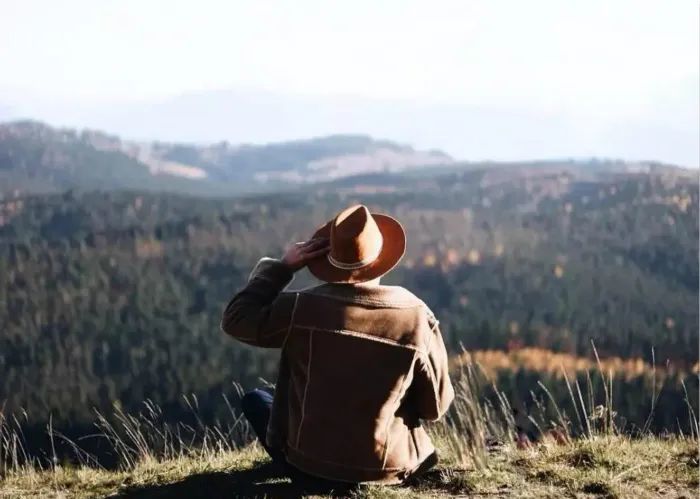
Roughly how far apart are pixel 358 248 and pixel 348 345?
442 mm

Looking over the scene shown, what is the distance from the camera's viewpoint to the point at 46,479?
17.6 feet

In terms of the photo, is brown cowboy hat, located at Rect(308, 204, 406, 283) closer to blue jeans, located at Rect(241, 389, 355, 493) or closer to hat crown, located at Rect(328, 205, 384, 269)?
hat crown, located at Rect(328, 205, 384, 269)

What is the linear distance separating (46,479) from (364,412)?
2.46 m

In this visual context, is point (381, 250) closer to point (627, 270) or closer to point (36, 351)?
point (36, 351)

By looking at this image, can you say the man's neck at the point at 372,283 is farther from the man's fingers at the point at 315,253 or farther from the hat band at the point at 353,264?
the man's fingers at the point at 315,253

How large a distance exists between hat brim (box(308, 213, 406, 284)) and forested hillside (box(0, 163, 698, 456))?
41.2 metres

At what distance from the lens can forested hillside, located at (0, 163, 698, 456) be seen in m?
65.4

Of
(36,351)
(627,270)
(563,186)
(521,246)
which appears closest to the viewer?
(36,351)

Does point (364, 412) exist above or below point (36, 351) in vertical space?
above

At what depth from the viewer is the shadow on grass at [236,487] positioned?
14.2 ft

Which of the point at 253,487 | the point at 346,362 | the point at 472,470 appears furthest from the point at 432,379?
the point at 253,487

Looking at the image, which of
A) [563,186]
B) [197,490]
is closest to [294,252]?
[197,490]

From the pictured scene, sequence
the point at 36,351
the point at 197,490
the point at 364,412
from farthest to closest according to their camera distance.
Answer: the point at 36,351 → the point at 197,490 → the point at 364,412

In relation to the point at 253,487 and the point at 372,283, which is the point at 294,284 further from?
the point at 372,283
